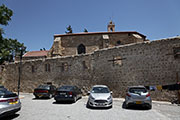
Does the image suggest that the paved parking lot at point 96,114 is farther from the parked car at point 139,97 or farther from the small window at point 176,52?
the small window at point 176,52

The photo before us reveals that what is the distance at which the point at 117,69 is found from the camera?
13.2m

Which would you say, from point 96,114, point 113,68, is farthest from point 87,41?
point 96,114

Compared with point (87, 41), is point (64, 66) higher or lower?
lower

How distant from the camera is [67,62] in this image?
1675cm

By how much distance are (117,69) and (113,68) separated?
0.44 m

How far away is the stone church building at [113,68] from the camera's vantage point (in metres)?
10.7

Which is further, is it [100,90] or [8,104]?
[100,90]

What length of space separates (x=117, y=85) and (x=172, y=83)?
15.2 feet

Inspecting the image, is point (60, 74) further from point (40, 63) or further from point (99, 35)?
point (99, 35)

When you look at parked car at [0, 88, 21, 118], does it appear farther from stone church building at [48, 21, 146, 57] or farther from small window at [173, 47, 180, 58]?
stone church building at [48, 21, 146, 57]

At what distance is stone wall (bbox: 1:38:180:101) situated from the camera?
1073 centimetres

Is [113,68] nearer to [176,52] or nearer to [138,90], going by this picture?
[138,90]

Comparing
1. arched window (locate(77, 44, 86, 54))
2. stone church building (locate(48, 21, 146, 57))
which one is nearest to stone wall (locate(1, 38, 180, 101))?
stone church building (locate(48, 21, 146, 57))

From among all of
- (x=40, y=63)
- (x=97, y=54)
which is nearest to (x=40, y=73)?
(x=40, y=63)
